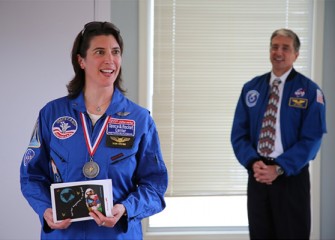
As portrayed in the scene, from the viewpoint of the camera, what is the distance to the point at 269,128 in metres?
2.74

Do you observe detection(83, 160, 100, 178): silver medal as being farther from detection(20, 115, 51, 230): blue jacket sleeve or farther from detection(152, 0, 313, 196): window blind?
detection(152, 0, 313, 196): window blind

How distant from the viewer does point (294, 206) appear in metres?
2.67

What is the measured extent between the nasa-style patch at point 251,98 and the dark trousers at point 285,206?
1.63ft

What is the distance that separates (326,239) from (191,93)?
5.54 feet

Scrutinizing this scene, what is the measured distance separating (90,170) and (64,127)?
0.21 meters

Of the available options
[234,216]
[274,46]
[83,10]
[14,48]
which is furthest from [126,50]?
[234,216]

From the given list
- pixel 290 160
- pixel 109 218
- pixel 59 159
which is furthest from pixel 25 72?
pixel 109 218

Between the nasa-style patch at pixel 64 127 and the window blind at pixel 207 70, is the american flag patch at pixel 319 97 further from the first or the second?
the nasa-style patch at pixel 64 127

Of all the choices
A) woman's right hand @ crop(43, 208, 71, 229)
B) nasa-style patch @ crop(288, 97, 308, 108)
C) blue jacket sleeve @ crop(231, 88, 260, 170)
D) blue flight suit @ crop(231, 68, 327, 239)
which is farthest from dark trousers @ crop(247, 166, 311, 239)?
woman's right hand @ crop(43, 208, 71, 229)

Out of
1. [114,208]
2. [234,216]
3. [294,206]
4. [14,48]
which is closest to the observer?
[114,208]

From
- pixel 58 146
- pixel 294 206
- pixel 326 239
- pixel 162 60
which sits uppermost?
pixel 162 60

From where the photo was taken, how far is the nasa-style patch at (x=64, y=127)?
177cm

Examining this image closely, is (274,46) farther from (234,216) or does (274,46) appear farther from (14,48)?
(14,48)

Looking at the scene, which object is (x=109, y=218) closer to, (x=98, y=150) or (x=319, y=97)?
(x=98, y=150)
